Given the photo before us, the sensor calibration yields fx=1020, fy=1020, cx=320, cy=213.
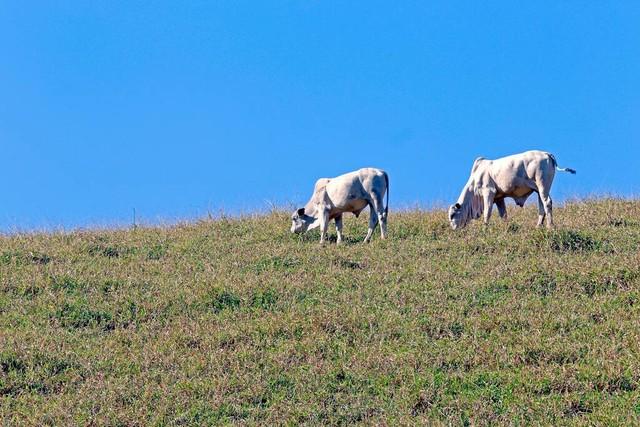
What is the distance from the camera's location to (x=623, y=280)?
14203mm

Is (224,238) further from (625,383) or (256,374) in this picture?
(625,383)

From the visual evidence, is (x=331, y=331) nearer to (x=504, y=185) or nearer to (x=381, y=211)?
(x=381, y=211)

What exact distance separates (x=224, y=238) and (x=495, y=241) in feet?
18.3

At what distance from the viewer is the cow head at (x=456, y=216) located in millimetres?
20141

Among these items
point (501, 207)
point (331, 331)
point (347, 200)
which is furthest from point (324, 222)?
point (331, 331)

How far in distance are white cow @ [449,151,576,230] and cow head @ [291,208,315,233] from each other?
287 cm

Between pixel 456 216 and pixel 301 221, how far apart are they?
10.3 ft

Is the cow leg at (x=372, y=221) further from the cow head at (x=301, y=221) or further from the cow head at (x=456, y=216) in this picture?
the cow head at (x=456, y=216)

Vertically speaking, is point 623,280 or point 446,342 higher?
point 623,280

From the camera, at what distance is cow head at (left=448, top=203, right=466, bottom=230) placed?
2014 centimetres

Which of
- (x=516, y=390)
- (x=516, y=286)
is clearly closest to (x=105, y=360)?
(x=516, y=390)

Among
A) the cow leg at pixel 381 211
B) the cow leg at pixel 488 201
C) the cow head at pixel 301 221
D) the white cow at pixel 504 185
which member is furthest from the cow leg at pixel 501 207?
the cow head at pixel 301 221

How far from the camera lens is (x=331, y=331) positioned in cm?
1270

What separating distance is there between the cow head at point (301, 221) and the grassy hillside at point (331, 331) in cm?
176
